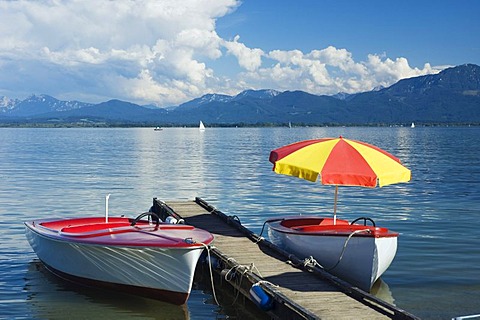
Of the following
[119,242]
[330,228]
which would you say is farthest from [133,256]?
[330,228]

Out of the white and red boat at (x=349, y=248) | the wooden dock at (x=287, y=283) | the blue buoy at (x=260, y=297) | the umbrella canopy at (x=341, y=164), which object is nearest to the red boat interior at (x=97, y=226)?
the wooden dock at (x=287, y=283)

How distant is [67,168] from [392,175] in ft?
148

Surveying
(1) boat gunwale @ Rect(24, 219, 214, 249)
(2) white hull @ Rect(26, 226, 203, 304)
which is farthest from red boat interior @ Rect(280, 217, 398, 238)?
(2) white hull @ Rect(26, 226, 203, 304)

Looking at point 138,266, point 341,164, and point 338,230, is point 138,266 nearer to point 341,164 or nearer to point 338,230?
point 338,230

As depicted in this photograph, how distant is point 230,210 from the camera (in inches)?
1246

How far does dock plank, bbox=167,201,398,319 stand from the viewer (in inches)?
502

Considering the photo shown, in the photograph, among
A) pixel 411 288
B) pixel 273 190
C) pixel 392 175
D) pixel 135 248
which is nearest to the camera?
pixel 135 248

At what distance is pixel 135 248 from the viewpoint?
49.0ft

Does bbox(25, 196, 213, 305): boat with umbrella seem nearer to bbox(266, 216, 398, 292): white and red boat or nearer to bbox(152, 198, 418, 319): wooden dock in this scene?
bbox(152, 198, 418, 319): wooden dock

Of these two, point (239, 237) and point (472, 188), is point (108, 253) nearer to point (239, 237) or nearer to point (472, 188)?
point (239, 237)

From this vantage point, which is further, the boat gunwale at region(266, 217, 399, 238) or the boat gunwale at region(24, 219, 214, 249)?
the boat gunwale at region(266, 217, 399, 238)

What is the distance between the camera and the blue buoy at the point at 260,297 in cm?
1376

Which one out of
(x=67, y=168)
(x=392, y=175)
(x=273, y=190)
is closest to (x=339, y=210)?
(x=273, y=190)

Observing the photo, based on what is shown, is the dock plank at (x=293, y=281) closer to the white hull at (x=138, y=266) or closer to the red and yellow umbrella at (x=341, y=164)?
the white hull at (x=138, y=266)
